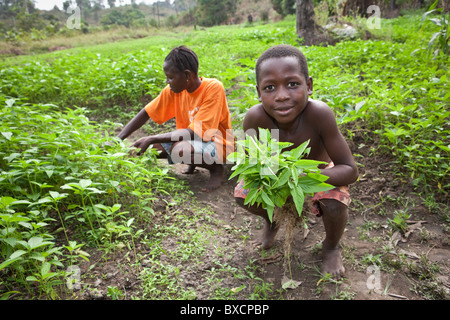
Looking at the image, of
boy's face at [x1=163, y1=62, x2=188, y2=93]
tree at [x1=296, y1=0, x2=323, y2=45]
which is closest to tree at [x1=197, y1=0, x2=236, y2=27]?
tree at [x1=296, y1=0, x2=323, y2=45]

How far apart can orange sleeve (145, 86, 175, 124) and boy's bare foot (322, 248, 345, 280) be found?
2101 mm

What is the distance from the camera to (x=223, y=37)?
12.4m

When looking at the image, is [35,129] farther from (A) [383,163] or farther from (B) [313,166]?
(A) [383,163]

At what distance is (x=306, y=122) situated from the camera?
6.14 feet

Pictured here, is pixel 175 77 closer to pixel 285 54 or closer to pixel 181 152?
pixel 181 152

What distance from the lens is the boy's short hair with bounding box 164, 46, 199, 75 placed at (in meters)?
2.77

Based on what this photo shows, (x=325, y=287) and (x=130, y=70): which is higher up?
(x=130, y=70)

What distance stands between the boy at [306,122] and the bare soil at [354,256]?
18 centimetres

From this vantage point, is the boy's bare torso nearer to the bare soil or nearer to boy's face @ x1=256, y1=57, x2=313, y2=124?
boy's face @ x1=256, y1=57, x2=313, y2=124

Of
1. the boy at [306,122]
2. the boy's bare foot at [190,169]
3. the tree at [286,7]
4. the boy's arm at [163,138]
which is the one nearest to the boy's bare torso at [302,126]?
the boy at [306,122]

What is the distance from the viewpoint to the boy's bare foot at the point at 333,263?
187 cm

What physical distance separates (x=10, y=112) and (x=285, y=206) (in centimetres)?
279

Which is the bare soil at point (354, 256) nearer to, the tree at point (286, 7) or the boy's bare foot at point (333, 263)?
the boy's bare foot at point (333, 263)

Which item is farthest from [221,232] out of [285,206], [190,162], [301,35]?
[301,35]
